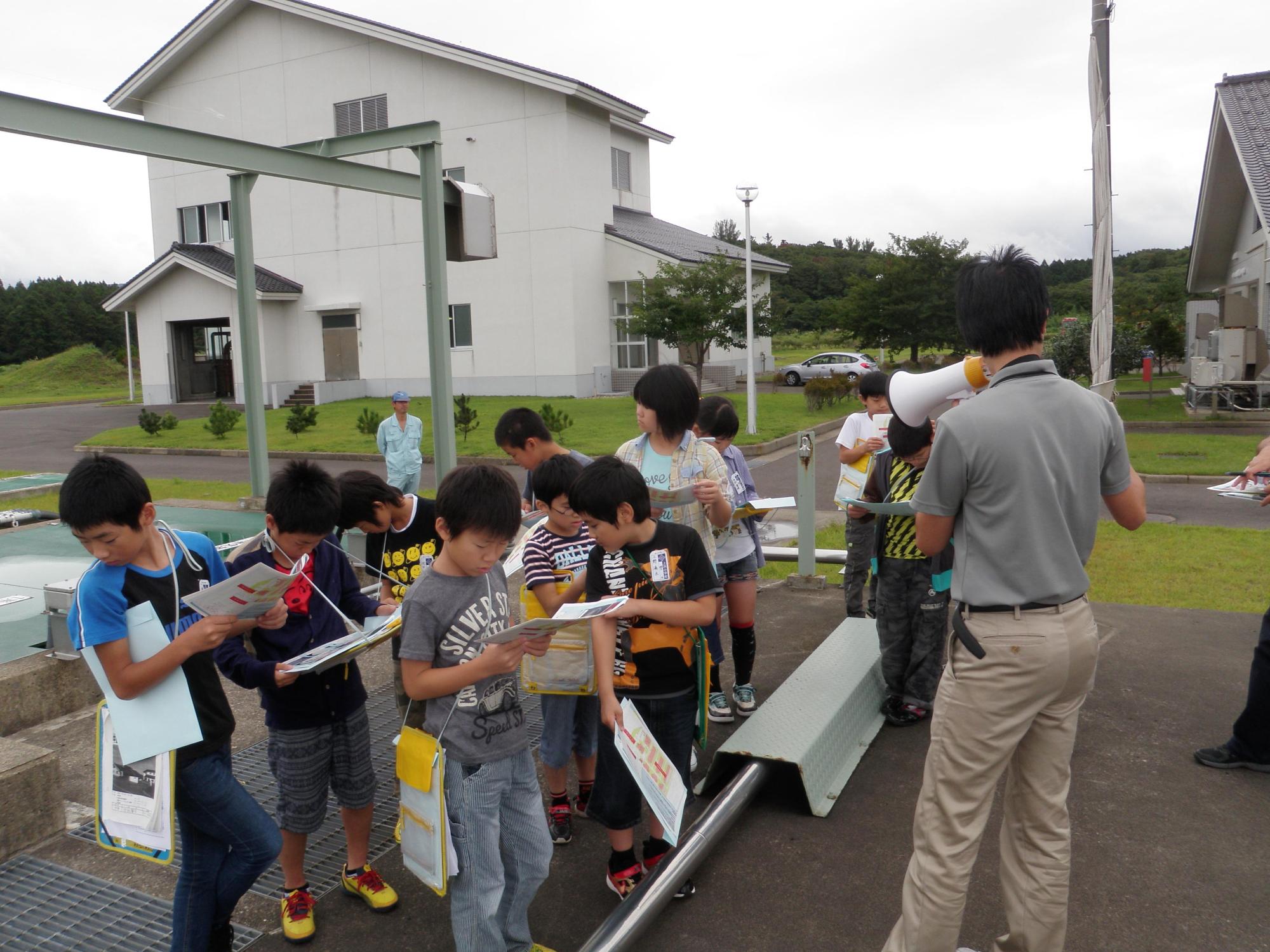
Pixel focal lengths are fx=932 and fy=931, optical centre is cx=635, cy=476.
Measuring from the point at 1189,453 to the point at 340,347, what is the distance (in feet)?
90.6

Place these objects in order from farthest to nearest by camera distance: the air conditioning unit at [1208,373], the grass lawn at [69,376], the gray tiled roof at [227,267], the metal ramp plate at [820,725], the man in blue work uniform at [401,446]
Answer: the grass lawn at [69,376] < the gray tiled roof at [227,267] < the air conditioning unit at [1208,373] < the man in blue work uniform at [401,446] < the metal ramp plate at [820,725]

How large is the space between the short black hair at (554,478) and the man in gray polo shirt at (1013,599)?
1521mm

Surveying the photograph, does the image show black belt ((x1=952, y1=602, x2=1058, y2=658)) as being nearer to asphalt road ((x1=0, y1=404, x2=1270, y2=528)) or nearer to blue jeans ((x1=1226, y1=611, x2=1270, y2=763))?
blue jeans ((x1=1226, y1=611, x2=1270, y2=763))

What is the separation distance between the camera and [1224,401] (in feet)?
74.1

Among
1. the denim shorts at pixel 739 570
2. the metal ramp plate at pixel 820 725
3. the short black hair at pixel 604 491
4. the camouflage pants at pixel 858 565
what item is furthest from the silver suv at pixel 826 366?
the short black hair at pixel 604 491

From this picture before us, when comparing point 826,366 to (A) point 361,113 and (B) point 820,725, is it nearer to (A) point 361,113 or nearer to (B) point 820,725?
(A) point 361,113

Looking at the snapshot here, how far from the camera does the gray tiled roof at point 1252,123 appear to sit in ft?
64.1

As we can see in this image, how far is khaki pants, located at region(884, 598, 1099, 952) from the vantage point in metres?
2.65

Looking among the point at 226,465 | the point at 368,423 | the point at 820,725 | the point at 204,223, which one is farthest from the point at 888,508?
the point at 204,223

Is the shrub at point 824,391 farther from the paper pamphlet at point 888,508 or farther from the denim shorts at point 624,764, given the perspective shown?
the denim shorts at point 624,764

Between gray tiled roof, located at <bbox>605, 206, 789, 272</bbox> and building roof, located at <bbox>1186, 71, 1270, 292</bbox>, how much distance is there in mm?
13346

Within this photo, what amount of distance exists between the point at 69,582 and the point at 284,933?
3.23 metres

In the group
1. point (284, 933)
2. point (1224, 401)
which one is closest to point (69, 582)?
point (284, 933)

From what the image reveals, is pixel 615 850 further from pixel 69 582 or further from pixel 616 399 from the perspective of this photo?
pixel 616 399
